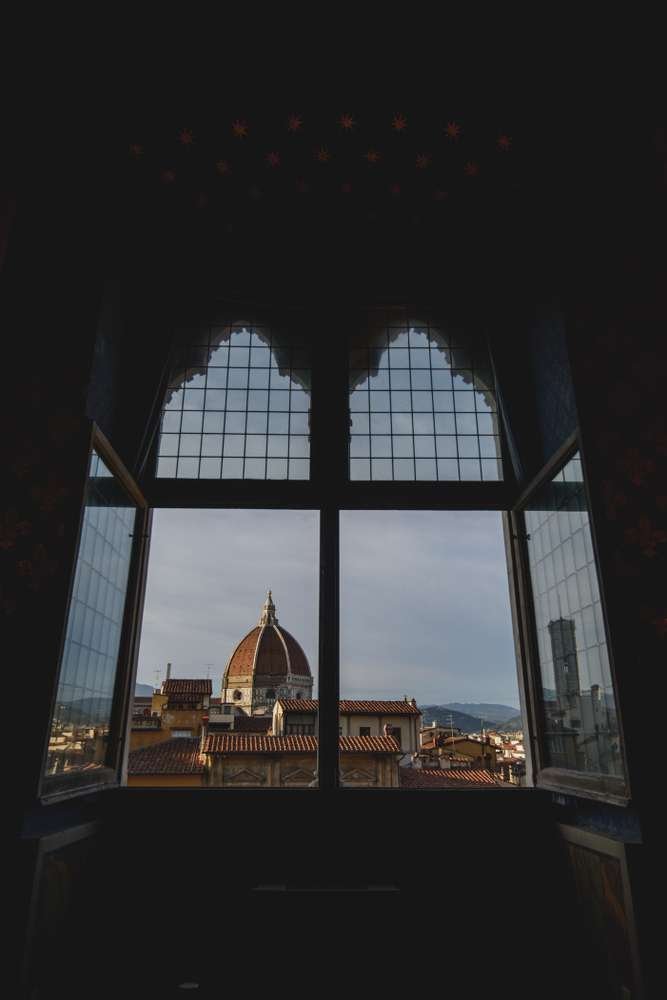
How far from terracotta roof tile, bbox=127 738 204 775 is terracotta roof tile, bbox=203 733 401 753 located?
178 mm

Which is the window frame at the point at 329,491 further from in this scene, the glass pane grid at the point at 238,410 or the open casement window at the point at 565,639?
the open casement window at the point at 565,639

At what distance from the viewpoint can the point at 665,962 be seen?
2.67 metres

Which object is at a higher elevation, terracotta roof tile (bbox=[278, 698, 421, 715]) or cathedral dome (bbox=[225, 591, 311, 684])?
cathedral dome (bbox=[225, 591, 311, 684])

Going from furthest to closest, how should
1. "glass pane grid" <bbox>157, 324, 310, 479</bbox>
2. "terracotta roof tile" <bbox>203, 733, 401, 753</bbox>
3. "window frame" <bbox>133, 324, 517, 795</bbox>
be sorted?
"glass pane grid" <bbox>157, 324, 310, 479</bbox>
"window frame" <bbox>133, 324, 517, 795</bbox>
"terracotta roof tile" <bbox>203, 733, 401, 753</bbox>

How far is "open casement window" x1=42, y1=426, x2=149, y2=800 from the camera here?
3277 mm

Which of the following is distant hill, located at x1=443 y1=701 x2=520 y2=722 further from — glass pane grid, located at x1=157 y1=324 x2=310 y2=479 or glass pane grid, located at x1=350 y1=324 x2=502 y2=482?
glass pane grid, located at x1=157 y1=324 x2=310 y2=479

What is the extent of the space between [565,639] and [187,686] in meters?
2.94

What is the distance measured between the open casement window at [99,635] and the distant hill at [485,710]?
7.55 feet

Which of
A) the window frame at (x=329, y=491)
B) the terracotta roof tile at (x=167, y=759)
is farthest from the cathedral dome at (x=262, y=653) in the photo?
the window frame at (x=329, y=491)

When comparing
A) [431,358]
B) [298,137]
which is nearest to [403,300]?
[431,358]

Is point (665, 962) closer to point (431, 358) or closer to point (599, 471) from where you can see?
point (599, 471)

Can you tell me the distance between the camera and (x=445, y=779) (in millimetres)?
Result: 4660

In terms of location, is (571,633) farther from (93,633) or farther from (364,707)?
(93,633)

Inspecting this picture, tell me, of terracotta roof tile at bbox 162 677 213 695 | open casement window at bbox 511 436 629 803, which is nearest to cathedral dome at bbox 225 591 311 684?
terracotta roof tile at bbox 162 677 213 695
